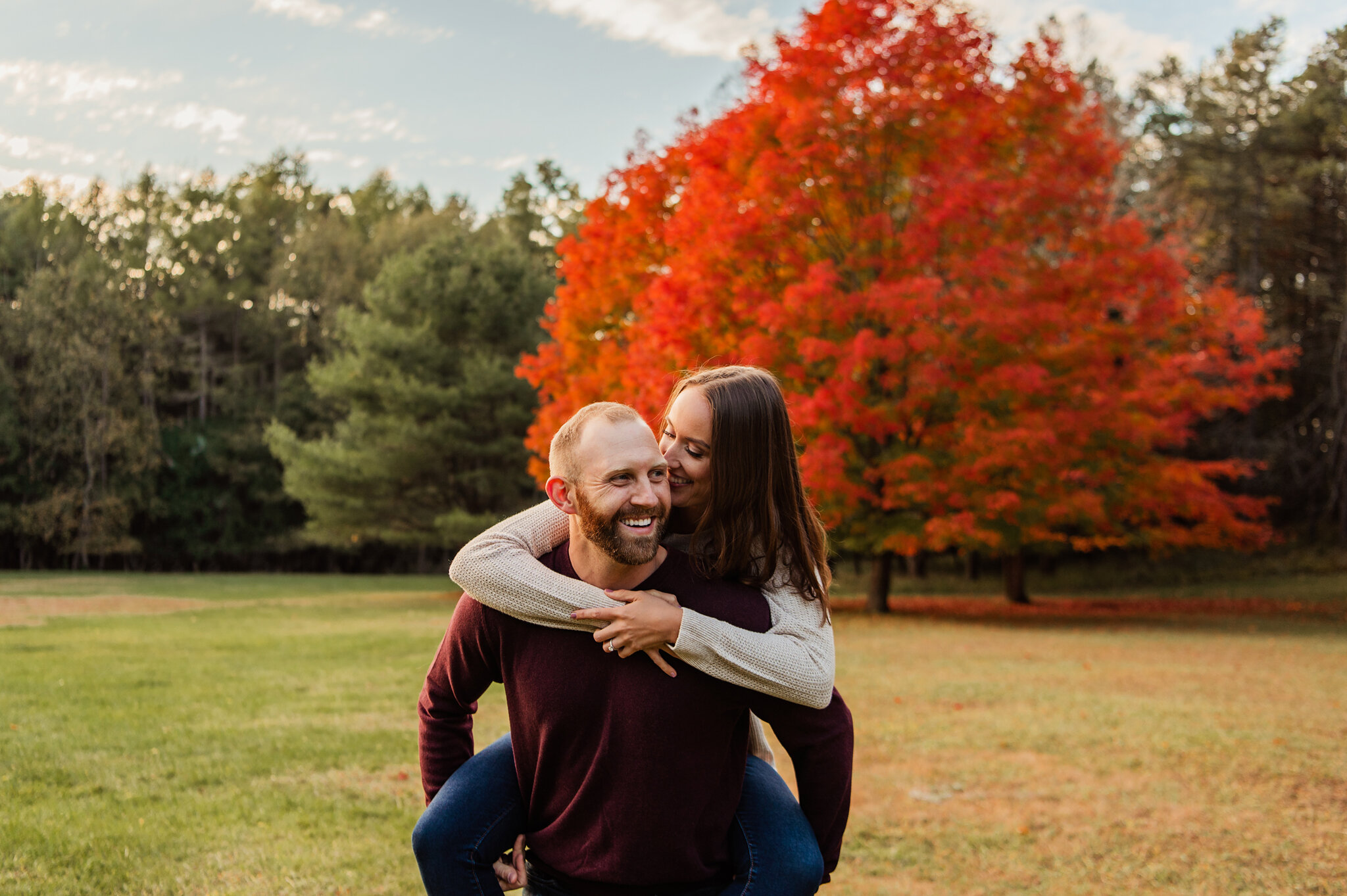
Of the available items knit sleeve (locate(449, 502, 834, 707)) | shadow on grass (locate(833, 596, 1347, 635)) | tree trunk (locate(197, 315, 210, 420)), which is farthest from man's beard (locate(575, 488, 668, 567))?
tree trunk (locate(197, 315, 210, 420))

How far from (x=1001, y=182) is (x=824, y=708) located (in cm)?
1296

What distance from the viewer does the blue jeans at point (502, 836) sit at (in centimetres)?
219

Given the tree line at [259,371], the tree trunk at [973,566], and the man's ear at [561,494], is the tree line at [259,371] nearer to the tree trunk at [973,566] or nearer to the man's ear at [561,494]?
the tree trunk at [973,566]

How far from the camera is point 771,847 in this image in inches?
88.0

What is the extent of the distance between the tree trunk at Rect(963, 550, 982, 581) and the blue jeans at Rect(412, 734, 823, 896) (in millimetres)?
25237

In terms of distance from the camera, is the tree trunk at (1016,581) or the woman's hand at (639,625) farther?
the tree trunk at (1016,581)

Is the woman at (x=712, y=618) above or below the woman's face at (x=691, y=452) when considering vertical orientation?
below

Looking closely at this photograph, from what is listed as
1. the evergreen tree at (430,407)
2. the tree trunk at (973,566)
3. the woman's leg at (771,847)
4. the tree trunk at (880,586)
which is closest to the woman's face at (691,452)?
the woman's leg at (771,847)

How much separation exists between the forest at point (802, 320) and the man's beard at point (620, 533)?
33.9 feet

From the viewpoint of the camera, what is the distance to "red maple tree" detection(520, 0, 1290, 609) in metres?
13.0

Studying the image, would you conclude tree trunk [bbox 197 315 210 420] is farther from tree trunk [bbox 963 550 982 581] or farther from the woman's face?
the woman's face

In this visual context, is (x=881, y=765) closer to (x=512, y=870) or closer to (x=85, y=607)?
(x=512, y=870)

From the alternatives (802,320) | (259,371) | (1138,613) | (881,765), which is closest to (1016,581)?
(1138,613)

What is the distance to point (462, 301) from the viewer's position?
2650 centimetres
